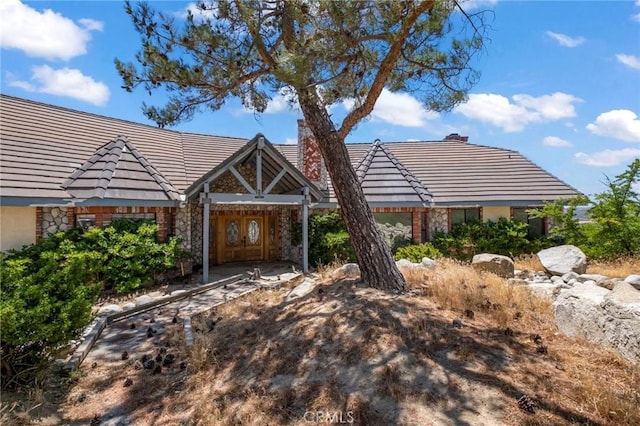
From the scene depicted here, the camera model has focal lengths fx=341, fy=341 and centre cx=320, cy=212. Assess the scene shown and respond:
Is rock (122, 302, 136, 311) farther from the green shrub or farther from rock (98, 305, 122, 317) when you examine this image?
the green shrub

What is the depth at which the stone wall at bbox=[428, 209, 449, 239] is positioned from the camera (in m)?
13.8

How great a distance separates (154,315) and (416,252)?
8.46m

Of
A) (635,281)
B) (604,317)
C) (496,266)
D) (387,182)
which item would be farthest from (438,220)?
(604,317)

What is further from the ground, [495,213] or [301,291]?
[495,213]

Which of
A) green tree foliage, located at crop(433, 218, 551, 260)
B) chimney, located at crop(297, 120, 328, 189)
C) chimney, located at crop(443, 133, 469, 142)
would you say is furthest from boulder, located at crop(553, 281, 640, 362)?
chimney, located at crop(443, 133, 469, 142)

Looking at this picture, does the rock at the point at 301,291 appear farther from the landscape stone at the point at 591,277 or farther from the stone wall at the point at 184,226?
the landscape stone at the point at 591,277

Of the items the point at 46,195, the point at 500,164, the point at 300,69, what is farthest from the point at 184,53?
the point at 500,164

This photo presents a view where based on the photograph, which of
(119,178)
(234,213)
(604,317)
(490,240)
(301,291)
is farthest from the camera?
(234,213)

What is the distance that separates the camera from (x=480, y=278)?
7203 millimetres

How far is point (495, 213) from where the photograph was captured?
46.0ft

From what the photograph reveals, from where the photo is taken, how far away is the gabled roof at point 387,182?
1321 cm

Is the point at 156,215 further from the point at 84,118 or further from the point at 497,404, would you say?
the point at 497,404

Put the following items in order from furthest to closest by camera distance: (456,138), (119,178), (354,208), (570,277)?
(456,138) < (119,178) < (570,277) < (354,208)

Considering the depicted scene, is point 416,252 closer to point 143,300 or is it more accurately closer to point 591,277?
point 591,277
